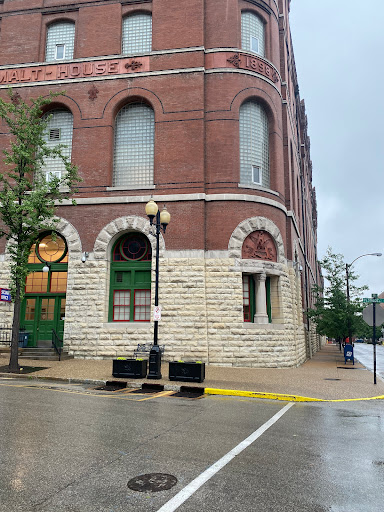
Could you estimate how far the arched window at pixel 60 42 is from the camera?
73.7ft

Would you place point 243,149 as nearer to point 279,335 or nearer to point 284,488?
point 279,335

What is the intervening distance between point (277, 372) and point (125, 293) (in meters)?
7.90

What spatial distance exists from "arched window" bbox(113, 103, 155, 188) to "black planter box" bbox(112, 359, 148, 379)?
9.61 m

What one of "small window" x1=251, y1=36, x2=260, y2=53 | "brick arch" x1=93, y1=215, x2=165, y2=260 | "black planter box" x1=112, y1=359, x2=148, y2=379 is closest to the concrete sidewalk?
"black planter box" x1=112, y1=359, x2=148, y2=379

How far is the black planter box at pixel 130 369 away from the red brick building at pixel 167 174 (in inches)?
175

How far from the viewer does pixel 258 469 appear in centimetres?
519

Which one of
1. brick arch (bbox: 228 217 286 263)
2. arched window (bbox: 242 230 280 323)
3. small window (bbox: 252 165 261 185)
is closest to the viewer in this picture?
brick arch (bbox: 228 217 286 263)

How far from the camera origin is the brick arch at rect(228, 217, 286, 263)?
1873 centimetres

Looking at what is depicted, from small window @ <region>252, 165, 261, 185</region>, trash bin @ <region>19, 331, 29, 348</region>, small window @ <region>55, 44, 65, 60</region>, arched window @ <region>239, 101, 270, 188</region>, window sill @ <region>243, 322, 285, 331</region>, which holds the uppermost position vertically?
small window @ <region>55, 44, 65, 60</region>

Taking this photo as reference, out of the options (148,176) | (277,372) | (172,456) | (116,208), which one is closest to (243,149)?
(148,176)

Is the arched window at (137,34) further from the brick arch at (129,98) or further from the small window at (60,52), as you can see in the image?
the small window at (60,52)

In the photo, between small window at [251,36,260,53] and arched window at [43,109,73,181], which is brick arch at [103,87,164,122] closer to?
arched window at [43,109,73,181]

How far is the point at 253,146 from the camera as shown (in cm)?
2084

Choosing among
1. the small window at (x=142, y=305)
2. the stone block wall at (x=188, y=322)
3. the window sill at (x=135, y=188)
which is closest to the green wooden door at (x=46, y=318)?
the stone block wall at (x=188, y=322)
